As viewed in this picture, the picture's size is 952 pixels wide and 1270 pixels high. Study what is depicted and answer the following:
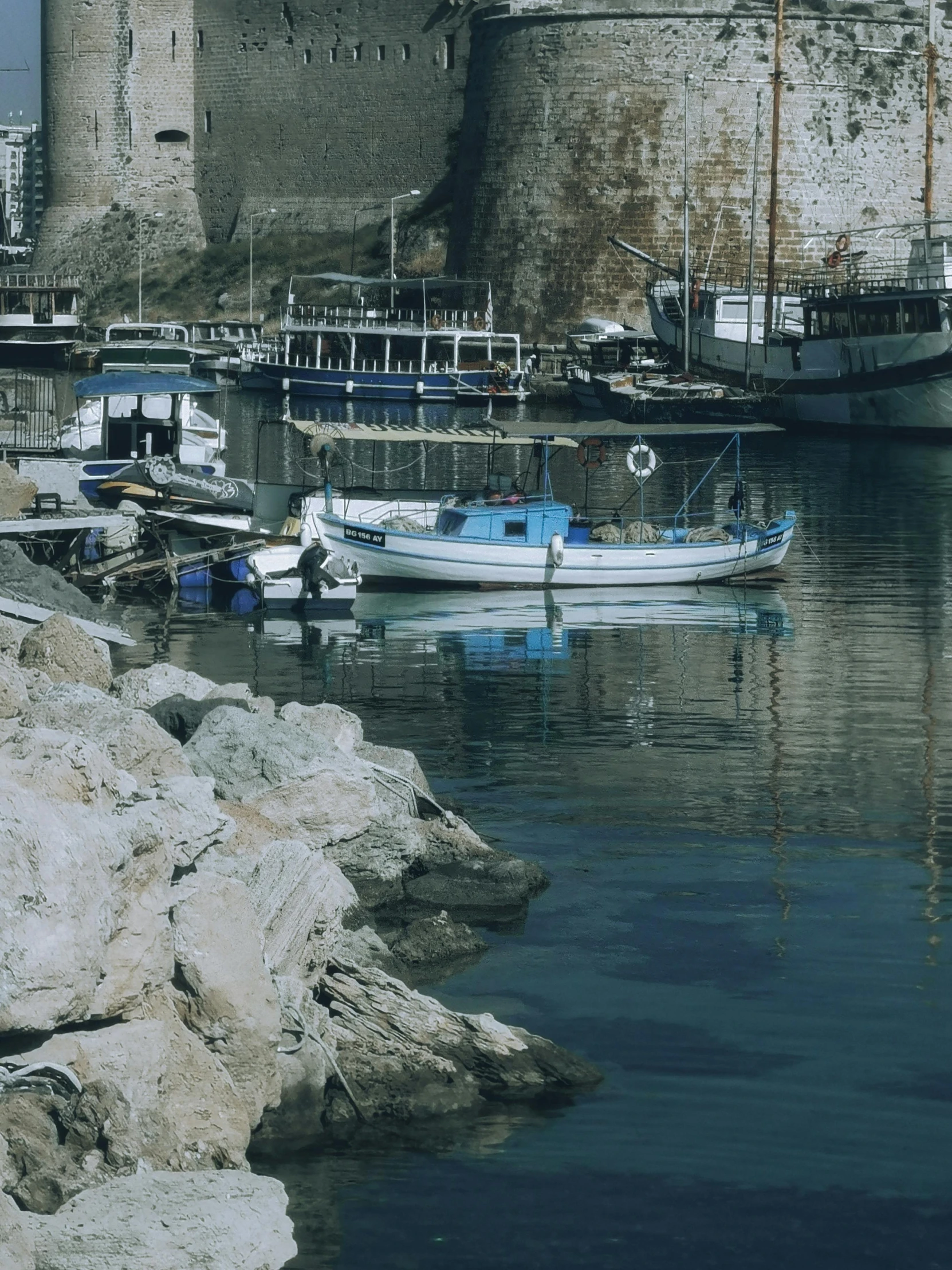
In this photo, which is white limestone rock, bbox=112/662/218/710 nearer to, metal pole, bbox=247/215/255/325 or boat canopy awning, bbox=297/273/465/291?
boat canopy awning, bbox=297/273/465/291

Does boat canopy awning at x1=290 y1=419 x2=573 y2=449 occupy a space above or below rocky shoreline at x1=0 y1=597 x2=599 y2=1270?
above

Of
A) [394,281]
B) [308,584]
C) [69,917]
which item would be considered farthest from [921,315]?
[69,917]

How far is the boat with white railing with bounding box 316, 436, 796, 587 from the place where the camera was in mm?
15227

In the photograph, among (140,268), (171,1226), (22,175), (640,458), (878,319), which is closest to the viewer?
(171,1226)

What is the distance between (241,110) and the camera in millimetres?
46281

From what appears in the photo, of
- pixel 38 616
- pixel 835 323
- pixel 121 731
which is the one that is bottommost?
pixel 38 616

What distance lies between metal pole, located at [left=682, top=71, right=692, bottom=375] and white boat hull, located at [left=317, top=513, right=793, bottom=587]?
17.0 metres

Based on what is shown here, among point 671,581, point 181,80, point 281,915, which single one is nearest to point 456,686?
point 671,581

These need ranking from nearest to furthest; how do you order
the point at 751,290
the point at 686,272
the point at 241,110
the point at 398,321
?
1. the point at 751,290
2. the point at 686,272
3. the point at 398,321
4. the point at 241,110

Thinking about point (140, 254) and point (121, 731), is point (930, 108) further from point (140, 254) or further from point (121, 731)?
point (121, 731)

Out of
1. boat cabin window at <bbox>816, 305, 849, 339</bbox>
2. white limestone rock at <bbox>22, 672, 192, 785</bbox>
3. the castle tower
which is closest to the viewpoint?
white limestone rock at <bbox>22, 672, 192, 785</bbox>

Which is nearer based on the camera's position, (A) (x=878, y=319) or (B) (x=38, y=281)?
(A) (x=878, y=319)

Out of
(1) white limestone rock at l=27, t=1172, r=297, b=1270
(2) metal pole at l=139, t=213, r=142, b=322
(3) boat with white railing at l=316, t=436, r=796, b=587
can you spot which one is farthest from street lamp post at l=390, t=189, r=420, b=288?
(1) white limestone rock at l=27, t=1172, r=297, b=1270

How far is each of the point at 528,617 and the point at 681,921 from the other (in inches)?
294
